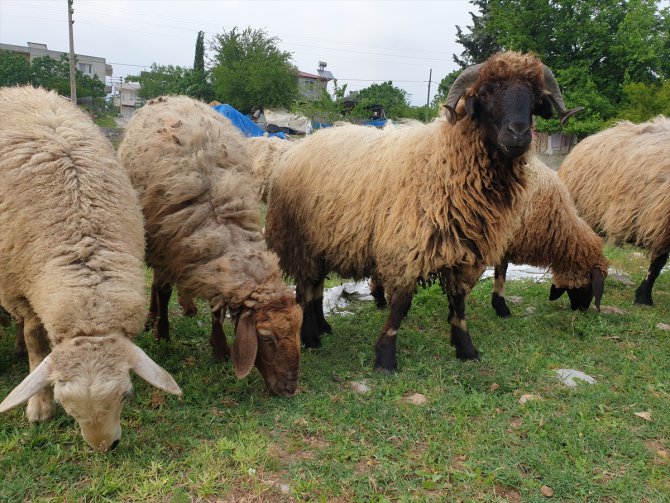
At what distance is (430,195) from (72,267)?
288cm

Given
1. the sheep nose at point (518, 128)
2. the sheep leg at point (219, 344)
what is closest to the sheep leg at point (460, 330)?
the sheep nose at point (518, 128)

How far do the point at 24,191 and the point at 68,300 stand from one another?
1.00 meters

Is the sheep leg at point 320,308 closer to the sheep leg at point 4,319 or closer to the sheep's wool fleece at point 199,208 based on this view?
the sheep's wool fleece at point 199,208

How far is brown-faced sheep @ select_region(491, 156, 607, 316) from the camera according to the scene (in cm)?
646

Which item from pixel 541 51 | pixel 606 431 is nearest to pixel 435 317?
pixel 606 431

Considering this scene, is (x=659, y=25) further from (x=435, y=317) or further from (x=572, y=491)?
(x=572, y=491)

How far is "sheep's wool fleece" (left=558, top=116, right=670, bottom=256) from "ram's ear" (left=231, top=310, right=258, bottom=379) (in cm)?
598

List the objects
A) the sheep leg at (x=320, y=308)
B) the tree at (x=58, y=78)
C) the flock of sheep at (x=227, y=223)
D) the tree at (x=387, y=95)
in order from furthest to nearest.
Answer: the tree at (x=387, y=95) < the tree at (x=58, y=78) < the sheep leg at (x=320, y=308) < the flock of sheep at (x=227, y=223)

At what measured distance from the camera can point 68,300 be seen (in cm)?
305

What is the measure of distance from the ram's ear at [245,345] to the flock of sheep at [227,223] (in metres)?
0.01

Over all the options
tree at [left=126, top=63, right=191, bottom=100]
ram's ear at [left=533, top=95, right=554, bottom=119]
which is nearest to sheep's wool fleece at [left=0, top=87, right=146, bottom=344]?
ram's ear at [left=533, top=95, right=554, bottom=119]

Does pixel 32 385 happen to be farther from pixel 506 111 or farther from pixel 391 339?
pixel 506 111

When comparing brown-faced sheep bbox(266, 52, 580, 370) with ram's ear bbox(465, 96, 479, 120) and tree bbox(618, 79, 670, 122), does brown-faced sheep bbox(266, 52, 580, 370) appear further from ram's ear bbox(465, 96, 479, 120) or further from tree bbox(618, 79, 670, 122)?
tree bbox(618, 79, 670, 122)

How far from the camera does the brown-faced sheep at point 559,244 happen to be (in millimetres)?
6461
